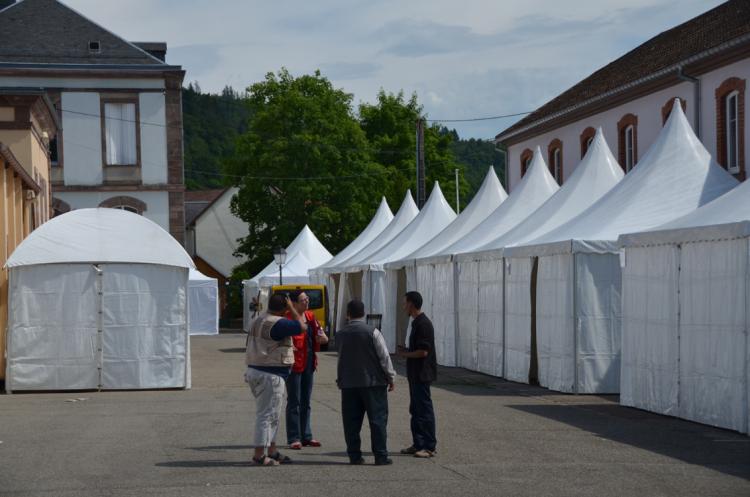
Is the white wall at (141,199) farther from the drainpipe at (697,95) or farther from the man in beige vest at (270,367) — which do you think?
the man in beige vest at (270,367)

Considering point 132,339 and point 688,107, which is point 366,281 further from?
point 132,339

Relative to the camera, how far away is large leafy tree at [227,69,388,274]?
6397 centimetres

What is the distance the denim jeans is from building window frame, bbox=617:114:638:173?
2480 centimetres

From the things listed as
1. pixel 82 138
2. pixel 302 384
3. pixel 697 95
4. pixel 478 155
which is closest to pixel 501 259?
pixel 302 384

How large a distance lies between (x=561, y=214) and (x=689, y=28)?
17386mm

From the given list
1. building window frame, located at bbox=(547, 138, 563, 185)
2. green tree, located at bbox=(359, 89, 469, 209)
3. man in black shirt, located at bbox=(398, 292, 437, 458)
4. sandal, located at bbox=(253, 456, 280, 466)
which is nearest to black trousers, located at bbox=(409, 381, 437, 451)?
man in black shirt, located at bbox=(398, 292, 437, 458)

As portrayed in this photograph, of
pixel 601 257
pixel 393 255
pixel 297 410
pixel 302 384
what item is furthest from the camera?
pixel 393 255

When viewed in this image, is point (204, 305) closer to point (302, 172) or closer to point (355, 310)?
point (302, 172)

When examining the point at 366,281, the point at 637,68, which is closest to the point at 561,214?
the point at 366,281

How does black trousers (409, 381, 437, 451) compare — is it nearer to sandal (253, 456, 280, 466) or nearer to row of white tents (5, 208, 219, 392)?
sandal (253, 456, 280, 466)

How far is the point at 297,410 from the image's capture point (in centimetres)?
1366

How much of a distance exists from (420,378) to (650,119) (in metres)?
24.4

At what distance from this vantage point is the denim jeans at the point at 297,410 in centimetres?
1358

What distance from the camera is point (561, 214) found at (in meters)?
24.2
